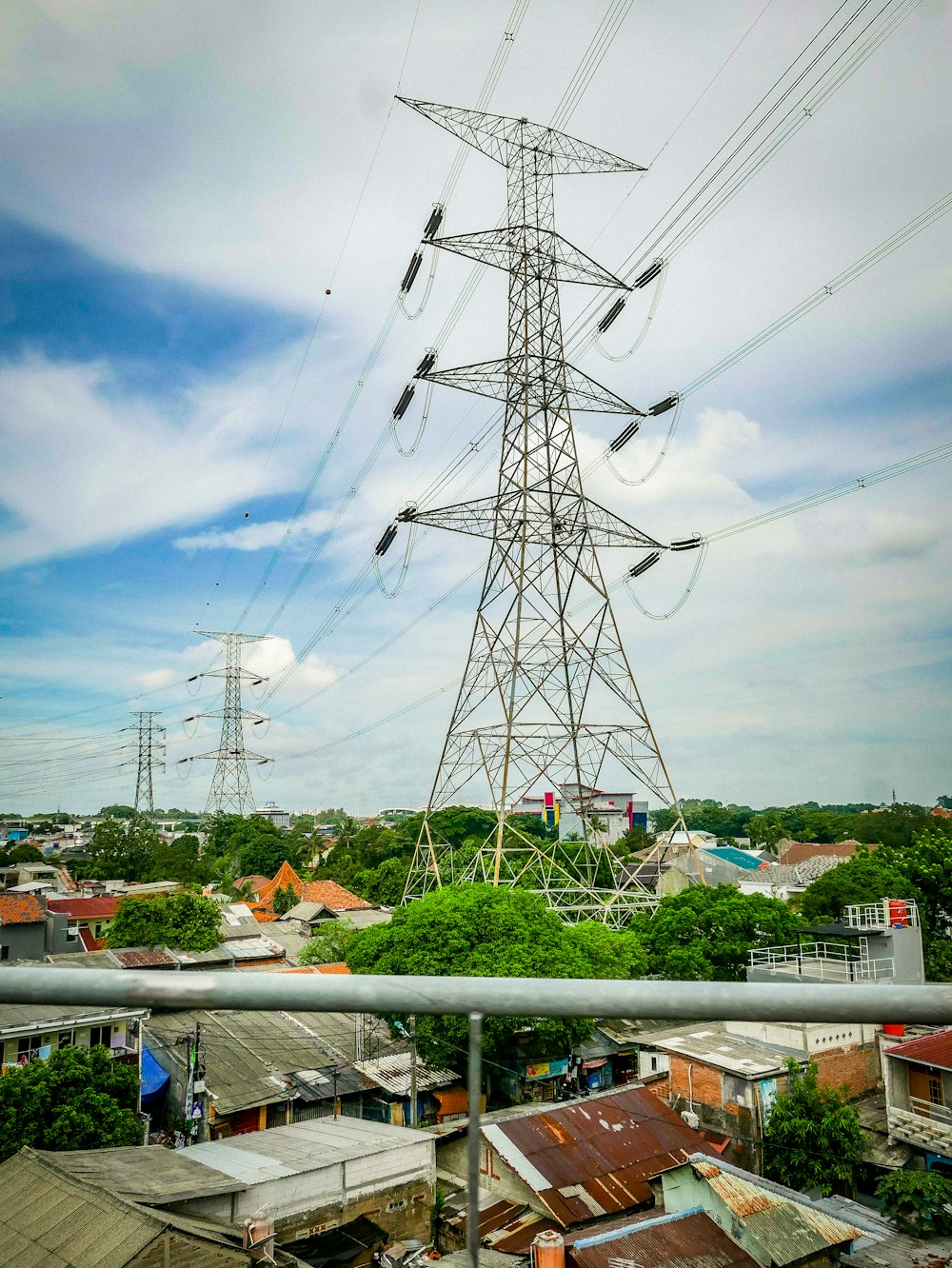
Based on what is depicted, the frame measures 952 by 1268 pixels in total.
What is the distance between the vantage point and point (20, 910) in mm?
28109

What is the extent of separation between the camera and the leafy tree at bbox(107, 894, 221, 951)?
26.4 metres

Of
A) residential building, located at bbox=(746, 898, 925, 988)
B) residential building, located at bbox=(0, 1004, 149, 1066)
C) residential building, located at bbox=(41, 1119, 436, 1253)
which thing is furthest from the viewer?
residential building, located at bbox=(746, 898, 925, 988)

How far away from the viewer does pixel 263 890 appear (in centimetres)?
4806

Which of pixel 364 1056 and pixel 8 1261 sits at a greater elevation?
pixel 8 1261

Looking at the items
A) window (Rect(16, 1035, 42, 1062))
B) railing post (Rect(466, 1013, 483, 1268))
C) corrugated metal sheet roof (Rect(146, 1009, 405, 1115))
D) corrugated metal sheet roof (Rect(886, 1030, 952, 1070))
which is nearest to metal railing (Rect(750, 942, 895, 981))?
corrugated metal sheet roof (Rect(886, 1030, 952, 1070))

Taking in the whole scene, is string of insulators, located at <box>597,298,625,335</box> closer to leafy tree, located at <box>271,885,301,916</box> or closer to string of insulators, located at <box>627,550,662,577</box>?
string of insulators, located at <box>627,550,662,577</box>

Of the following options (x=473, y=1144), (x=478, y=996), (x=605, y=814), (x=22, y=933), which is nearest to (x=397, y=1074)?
(x=22, y=933)

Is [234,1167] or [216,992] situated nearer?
[216,992]

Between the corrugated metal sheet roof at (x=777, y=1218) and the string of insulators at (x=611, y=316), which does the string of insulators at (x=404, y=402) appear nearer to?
the string of insulators at (x=611, y=316)

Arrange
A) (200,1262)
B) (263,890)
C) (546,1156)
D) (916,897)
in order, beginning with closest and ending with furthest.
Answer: (200,1262)
(546,1156)
(916,897)
(263,890)

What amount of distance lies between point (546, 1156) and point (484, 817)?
40515 mm

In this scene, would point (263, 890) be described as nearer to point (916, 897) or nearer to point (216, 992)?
point (916, 897)

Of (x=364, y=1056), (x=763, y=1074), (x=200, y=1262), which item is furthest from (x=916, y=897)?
(x=200, y=1262)

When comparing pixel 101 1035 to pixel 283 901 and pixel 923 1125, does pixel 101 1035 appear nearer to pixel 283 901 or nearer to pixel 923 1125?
pixel 923 1125
